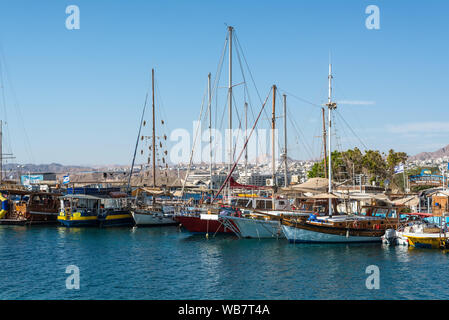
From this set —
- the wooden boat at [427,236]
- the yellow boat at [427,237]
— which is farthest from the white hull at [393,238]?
the yellow boat at [427,237]

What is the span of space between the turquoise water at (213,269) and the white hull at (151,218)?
10.3 meters

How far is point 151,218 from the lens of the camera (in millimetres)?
57031

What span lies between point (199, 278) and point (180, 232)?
A: 22.8m

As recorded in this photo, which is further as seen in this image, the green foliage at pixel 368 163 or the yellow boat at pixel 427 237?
the green foliage at pixel 368 163

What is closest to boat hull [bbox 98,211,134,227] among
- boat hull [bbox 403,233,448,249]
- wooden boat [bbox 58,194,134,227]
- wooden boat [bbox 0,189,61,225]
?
wooden boat [bbox 58,194,134,227]

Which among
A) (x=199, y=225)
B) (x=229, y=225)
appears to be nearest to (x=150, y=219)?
(x=199, y=225)

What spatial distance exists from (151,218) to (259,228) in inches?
690

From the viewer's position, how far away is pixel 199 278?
29656 millimetres

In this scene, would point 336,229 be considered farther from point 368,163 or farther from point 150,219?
point 368,163

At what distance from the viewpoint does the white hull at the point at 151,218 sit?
185 feet

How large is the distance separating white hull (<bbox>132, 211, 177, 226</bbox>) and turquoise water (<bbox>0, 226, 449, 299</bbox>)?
10.3 metres

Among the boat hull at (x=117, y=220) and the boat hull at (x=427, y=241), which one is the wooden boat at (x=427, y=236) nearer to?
the boat hull at (x=427, y=241)
